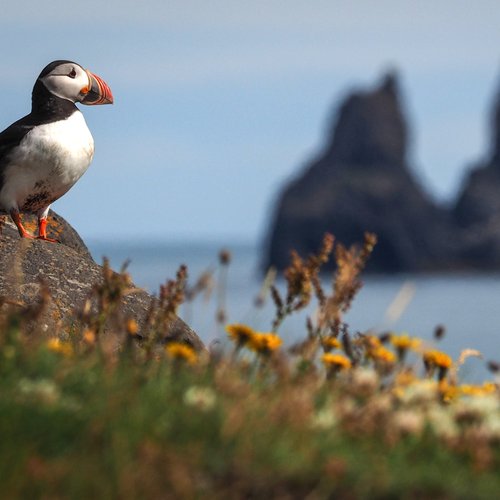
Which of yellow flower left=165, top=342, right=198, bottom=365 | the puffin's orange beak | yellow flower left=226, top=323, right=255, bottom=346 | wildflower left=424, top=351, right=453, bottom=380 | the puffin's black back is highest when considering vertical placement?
the puffin's orange beak

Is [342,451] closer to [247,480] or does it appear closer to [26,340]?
[247,480]

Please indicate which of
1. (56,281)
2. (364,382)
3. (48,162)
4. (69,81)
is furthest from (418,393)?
(69,81)

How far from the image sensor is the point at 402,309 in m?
5.18

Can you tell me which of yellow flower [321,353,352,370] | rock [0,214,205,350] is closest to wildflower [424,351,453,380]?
yellow flower [321,353,352,370]

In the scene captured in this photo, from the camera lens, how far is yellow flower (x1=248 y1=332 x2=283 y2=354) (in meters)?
5.11

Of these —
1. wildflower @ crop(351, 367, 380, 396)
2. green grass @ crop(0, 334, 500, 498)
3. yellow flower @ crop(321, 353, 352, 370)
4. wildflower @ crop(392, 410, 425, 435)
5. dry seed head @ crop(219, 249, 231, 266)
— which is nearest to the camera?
green grass @ crop(0, 334, 500, 498)

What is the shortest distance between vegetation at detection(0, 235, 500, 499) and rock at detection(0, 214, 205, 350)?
238 cm

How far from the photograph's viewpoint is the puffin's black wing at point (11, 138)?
8414mm

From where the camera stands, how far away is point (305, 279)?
5668 mm

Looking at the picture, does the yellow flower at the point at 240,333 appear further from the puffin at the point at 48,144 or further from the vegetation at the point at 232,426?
the puffin at the point at 48,144

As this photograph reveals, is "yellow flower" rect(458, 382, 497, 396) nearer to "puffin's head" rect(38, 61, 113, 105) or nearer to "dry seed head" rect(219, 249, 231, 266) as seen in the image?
"dry seed head" rect(219, 249, 231, 266)

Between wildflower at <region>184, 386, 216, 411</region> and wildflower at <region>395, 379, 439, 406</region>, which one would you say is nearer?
wildflower at <region>184, 386, 216, 411</region>

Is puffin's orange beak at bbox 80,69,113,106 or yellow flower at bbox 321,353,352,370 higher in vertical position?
puffin's orange beak at bbox 80,69,113,106

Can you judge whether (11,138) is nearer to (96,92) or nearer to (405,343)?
(96,92)
